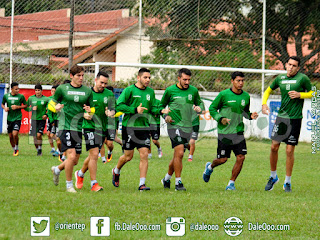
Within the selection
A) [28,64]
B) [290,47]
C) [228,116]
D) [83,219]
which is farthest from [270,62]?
[83,219]

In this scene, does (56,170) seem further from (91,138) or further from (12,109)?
(12,109)

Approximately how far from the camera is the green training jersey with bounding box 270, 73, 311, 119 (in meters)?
10.2

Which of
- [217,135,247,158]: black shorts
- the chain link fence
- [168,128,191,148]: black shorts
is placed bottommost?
[217,135,247,158]: black shorts

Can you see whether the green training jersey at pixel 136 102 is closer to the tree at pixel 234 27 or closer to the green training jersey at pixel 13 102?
the green training jersey at pixel 13 102

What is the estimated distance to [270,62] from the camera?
2594 centimetres

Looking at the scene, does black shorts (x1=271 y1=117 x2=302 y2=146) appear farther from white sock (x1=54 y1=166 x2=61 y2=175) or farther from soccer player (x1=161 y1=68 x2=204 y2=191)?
white sock (x1=54 y1=166 x2=61 y2=175)

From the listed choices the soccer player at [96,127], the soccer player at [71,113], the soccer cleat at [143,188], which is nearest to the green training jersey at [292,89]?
the soccer cleat at [143,188]

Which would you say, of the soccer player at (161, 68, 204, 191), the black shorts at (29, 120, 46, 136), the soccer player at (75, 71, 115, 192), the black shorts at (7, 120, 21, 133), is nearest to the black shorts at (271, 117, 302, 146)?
the soccer player at (161, 68, 204, 191)

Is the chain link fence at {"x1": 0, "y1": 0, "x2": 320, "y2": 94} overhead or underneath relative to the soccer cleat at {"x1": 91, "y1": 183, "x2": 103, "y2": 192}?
overhead

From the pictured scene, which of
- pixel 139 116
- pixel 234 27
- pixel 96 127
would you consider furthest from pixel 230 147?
pixel 234 27

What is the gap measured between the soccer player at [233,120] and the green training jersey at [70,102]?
8.01 feet

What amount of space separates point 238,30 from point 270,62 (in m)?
2.15

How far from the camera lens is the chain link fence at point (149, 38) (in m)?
23.8

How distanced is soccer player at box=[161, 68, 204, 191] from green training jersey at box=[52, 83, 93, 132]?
160 cm
